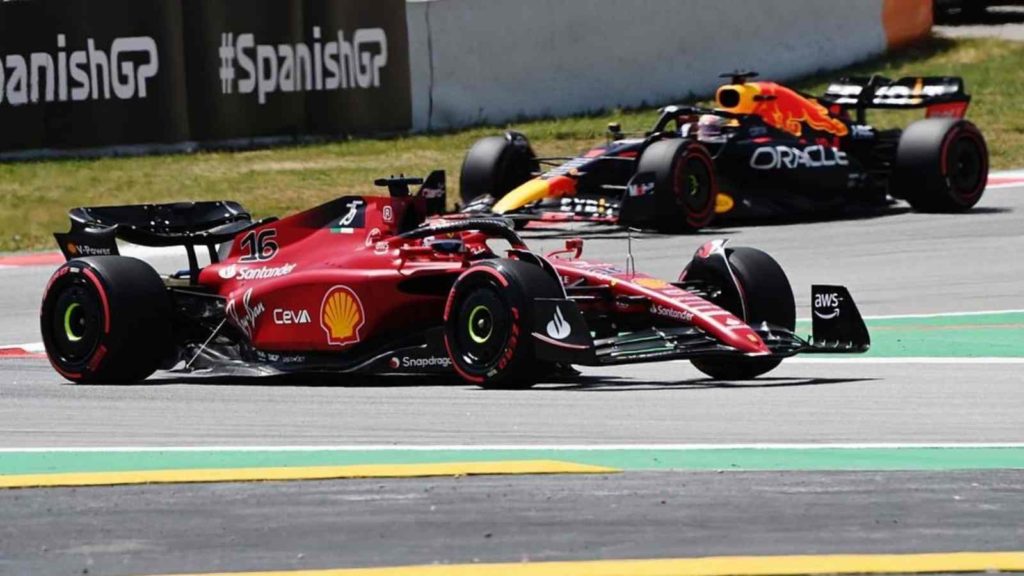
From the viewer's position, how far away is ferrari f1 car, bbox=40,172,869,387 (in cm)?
985

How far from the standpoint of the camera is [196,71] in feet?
76.5

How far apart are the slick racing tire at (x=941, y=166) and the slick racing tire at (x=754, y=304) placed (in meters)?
8.95

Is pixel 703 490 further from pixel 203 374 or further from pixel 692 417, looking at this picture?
pixel 203 374

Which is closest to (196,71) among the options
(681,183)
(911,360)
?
(681,183)

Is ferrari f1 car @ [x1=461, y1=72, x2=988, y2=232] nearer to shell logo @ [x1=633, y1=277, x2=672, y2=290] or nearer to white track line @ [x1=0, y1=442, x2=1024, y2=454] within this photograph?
shell logo @ [x1=633, y1=277, x2=672, y2=290]

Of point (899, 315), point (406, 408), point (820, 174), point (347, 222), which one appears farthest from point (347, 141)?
point (406, 408)

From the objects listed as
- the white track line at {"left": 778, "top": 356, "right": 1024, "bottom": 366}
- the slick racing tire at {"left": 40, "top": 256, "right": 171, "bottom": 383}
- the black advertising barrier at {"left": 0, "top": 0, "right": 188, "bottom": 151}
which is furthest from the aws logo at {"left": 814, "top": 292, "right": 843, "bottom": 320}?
the black advertising barrier at {"left": 0, "top": 0, "right": 188, "bottom": 151}

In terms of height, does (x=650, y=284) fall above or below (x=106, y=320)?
above

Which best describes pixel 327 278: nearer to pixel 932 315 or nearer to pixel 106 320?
pixel 106 320

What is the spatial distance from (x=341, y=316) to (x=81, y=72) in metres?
12.7

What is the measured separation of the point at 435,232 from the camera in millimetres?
10672

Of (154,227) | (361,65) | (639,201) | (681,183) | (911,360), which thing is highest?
(361,65)

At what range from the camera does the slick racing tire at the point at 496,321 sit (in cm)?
973

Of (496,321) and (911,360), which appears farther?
(911,360)
